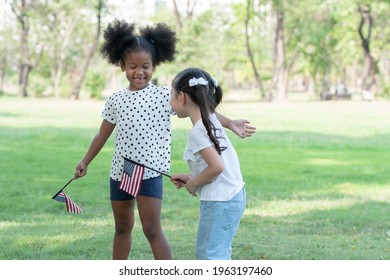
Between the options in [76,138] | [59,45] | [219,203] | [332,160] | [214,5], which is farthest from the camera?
[214,5]

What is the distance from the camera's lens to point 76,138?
15.7 m

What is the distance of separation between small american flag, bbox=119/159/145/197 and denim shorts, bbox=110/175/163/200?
0.08m

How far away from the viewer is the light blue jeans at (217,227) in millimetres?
3990

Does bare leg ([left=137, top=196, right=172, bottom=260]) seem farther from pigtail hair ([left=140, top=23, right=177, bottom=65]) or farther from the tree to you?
the tree

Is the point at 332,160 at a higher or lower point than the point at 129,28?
lower

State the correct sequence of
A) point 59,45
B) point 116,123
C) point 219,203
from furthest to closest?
point 59,45 < point 116,123 < point 219,203

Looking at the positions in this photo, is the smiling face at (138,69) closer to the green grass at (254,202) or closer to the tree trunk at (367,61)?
the green grass at (254,202)

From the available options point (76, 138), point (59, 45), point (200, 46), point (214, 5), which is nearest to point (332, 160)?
point (76, 138)

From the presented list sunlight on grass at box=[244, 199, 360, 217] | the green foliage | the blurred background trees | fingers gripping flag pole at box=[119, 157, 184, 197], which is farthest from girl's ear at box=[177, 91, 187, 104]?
the green foliage

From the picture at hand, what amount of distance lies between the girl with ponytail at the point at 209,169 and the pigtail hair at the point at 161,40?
0.74m

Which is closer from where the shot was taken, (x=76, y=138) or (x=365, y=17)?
(x=76, y=138)

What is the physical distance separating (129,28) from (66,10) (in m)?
42.0

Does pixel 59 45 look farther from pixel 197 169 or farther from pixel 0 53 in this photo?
pixel 197 169


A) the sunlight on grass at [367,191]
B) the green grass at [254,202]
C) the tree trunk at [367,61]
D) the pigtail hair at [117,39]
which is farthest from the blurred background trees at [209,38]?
the pigtail hair at [117,39]
